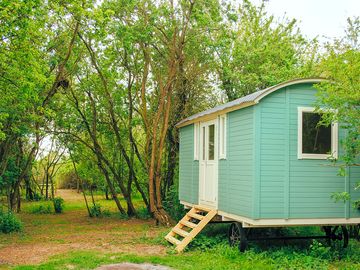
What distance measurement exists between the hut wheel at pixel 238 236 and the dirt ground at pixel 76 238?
1554 millimetres

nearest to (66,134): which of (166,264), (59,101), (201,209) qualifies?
(59,101)

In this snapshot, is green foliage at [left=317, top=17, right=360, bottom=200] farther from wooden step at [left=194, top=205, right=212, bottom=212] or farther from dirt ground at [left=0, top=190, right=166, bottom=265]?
dirt ground at [left=0, top=190, right=166, bottom=265]

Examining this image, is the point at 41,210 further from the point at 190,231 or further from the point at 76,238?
the point at 190,231

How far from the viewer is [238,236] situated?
32.0 feet

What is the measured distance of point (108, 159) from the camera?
18766 millimetres

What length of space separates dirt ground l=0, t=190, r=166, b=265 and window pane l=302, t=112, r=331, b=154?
3848 millimetres

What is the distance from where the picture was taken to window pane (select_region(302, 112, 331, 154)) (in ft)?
29.1

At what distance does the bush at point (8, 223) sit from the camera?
1353 centimetres

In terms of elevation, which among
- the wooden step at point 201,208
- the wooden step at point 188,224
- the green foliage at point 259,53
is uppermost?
the green foliage at point 259,53

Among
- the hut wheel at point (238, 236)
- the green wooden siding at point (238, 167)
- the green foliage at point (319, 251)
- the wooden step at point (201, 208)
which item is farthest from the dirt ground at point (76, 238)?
the green foliage at point (319, 251)

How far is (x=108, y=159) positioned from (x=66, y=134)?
206 cm

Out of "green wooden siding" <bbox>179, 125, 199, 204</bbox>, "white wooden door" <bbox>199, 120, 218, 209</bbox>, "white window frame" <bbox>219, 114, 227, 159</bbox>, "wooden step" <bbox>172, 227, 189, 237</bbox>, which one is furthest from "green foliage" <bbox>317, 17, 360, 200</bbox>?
"green wooden siding" <bbox>179, 125, 199, 204</bbox>

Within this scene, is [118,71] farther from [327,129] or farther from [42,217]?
[327,129]

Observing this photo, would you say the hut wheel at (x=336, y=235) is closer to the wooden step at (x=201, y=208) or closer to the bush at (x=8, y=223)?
the wooden step at (x=201, y=208)
